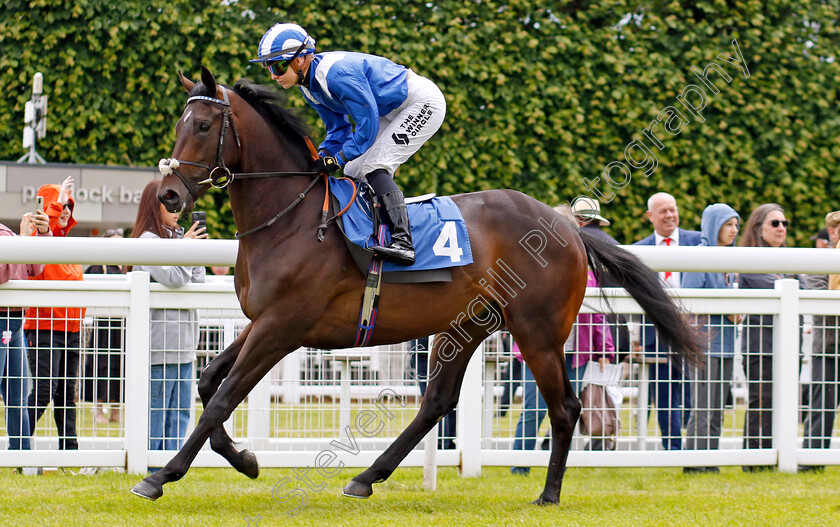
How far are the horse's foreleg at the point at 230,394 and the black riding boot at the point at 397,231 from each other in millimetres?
592

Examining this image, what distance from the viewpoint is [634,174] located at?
10.6 metres

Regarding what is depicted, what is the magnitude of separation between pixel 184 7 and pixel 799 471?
7.50 m

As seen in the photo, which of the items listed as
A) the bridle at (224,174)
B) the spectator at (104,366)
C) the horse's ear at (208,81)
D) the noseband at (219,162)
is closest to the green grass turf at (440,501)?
the spectator at (104,366)

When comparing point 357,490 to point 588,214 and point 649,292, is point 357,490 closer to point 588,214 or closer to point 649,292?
point 649,292

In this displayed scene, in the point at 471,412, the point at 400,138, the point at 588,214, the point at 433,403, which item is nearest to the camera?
the point at 400,138

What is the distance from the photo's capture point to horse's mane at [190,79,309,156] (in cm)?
418

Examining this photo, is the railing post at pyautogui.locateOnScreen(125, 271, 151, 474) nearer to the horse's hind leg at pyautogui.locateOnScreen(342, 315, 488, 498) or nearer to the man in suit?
the horse's hind leg at pyautogui.locateOnScreen(342, 315, 488, 498)

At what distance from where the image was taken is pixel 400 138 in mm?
4297

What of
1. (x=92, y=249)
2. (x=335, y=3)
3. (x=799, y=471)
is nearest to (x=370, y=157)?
(x=92, y=249)

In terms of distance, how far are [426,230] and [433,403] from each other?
903 millimetres

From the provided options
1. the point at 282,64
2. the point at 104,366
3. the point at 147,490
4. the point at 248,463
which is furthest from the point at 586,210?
the point at 147,490

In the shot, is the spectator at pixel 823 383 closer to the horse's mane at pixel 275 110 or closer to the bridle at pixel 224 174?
the bridle at pixel 224 174

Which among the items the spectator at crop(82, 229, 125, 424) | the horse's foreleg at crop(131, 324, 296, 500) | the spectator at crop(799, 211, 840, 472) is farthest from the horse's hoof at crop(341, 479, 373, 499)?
the spectator at crop(799, 211, 840, 472)

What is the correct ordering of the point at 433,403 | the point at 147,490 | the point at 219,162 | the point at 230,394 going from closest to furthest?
the point at 147,490, the point at 230,394, the point at 219,162, the point at 433,403
